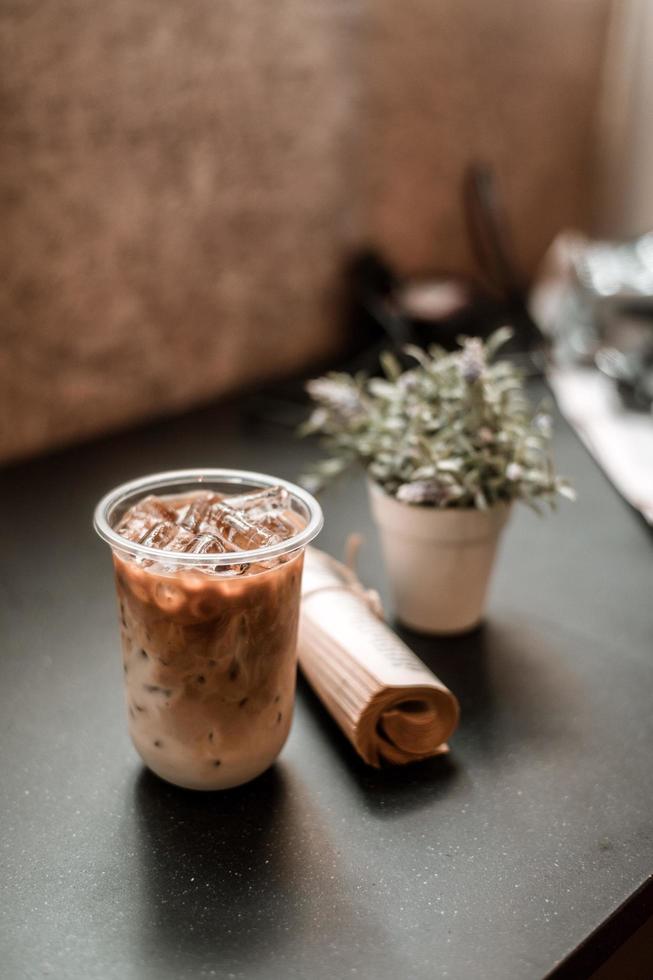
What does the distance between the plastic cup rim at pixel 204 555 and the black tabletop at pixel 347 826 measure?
222 millimetres

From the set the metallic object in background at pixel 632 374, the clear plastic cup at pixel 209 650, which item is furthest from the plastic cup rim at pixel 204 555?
the metallic object in background at pixel 632 374

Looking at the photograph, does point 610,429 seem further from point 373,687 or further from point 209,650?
point 209,650

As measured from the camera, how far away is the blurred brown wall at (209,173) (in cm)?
141

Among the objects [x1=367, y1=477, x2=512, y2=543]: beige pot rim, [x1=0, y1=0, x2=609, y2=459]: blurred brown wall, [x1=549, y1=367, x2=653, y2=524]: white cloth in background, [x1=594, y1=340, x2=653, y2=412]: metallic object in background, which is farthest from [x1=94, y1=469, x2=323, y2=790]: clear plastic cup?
[x1=594, y1=340, x2=653, y2=412]: metallic object in background

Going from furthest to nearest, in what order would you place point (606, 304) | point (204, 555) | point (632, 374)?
point (606, 304), point (632, 374), point (204, 555)

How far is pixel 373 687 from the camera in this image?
30.1 inches

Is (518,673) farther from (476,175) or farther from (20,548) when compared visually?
(476,175)

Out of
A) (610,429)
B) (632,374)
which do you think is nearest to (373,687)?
(610,429)

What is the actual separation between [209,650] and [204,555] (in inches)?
3.2

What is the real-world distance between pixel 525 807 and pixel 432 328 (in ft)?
4.07

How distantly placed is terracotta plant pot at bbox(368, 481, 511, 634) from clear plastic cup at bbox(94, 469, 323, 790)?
21 cm

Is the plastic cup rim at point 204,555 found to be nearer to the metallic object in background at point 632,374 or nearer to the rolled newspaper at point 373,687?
the rolled newspaper at point 373,687

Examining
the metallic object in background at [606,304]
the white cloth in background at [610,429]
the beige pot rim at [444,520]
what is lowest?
the white cloth in background at [610,429]

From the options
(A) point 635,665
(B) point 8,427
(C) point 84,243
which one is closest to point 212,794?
(A) point 635,665
